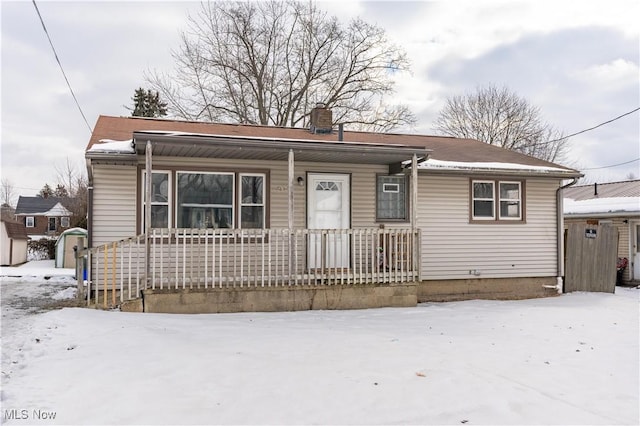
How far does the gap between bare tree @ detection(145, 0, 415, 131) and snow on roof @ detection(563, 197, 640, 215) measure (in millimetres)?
9819

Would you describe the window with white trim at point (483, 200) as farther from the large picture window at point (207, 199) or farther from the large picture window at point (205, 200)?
the large picture window at point (205, 200)

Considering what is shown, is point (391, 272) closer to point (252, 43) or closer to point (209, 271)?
point (209, 271)

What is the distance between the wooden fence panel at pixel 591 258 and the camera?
1330cm

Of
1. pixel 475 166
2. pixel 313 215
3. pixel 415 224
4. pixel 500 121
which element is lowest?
pixel 415 224

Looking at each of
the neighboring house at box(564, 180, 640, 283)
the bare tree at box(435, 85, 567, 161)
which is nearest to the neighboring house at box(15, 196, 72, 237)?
the bare tree at box(435, 85, 567, 161)

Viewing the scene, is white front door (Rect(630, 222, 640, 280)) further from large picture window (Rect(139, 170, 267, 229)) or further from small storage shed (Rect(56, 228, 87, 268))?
small storage shed (Rect(56, 228, 87, 268))

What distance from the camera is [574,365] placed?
5.82 metres

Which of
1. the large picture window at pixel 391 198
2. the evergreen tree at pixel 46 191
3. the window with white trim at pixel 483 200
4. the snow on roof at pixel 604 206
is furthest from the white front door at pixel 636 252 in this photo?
the evergreen tree at pixel 46 191

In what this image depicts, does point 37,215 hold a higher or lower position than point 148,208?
higher

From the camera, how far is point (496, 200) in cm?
1198

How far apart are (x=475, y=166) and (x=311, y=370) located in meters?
7.41

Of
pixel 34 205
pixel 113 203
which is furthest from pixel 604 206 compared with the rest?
pixel 34 205

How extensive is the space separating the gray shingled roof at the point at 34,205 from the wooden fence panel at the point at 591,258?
4691 centimetres

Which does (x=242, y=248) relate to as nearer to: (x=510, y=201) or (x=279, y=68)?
(x=510, y=201)
